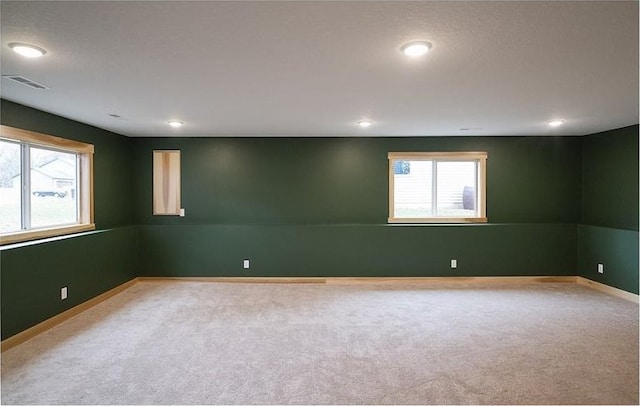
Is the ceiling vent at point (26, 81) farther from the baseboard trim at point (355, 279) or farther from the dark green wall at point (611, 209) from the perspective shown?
the dark green wall at point (611, 209)

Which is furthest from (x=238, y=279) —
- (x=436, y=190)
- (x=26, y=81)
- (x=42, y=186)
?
(x=26, y=81)

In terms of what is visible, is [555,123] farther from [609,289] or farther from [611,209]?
[609,289]

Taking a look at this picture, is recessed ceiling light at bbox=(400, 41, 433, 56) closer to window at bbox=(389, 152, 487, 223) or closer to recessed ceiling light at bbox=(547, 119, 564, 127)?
recessed ceiling light at bbox=(547, 119, 564, 127)

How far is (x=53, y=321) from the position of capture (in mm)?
3564

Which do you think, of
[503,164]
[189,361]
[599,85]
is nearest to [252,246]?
[189,361]

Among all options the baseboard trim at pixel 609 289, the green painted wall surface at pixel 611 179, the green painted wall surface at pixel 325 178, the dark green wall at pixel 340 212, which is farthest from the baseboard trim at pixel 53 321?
the green painted wall surface at pixel 611 179

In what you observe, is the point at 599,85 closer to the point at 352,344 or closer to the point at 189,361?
the point at 352,344

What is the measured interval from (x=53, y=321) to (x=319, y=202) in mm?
3545

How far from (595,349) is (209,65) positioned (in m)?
3.89

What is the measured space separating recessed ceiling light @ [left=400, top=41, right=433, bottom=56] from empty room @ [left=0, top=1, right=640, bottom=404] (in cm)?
2

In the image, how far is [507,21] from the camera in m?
1.74

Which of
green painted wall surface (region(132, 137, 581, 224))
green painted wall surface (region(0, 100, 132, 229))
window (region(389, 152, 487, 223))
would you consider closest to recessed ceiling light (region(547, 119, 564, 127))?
green painted wall surface (region(132, 137, 581, 224))

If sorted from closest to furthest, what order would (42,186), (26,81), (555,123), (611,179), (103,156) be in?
1. (26,81)
2. (42,186)
3. (555,123)
4. (103,156)
5. (611,179)

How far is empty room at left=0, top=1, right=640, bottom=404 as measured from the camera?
197 cm
